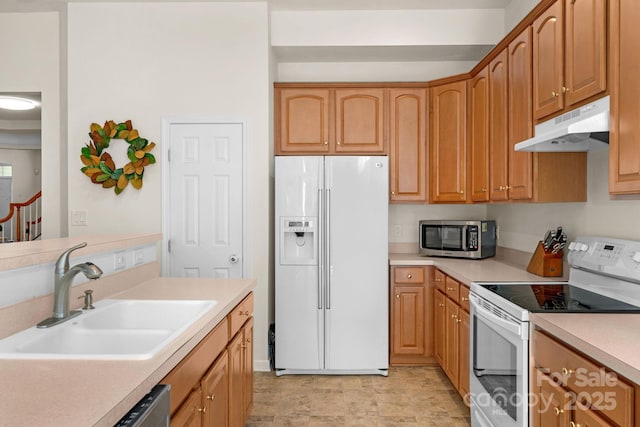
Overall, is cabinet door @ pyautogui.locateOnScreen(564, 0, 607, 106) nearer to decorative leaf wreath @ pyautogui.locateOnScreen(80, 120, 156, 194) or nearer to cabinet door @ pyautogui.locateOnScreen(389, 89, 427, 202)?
cabinet door @ pyautogui.locateOnScreen(389, 89, 427, 202)

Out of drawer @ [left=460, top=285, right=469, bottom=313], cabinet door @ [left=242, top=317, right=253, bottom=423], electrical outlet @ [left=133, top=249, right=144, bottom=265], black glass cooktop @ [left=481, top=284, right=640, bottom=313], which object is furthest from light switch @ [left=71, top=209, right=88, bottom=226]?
black glass cooktop @ [left=481, top=284, right=640, bottom=313]

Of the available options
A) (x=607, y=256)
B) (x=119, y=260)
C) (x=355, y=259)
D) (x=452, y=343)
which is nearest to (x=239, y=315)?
(x=119, y=260)

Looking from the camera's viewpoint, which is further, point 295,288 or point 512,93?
point 295,288

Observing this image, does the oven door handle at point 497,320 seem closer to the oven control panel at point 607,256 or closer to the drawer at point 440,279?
the oven control panel at point 607,256

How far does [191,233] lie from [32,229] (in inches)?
212

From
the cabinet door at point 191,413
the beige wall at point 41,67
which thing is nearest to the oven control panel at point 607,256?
the cabinet door at point 191,413

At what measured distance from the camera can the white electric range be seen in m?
1.76

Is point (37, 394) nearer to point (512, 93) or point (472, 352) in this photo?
point (472, 352)

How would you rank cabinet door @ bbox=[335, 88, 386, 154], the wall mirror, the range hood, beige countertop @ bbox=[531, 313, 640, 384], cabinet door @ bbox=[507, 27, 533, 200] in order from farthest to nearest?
the wall mirror < cabinet door @ bbox=[335, 88, 386, 154] < cabinet door @ bbox=[507, 27, 533, 200] < the range hood < beige countertop @ bbox=[531, 313, 640, 384]

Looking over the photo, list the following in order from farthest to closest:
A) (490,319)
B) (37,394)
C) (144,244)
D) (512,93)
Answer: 1. (512,93)
2. (144,244)
3. (490,319)
4. (37,394)

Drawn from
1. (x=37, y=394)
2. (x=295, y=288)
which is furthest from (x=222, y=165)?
(x=37, y=394)

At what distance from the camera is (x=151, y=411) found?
1009 millimetres

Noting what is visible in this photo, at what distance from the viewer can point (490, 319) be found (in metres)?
2.05

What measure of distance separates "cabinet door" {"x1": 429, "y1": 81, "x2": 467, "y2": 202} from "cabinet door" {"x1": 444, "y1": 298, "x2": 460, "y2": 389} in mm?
979
